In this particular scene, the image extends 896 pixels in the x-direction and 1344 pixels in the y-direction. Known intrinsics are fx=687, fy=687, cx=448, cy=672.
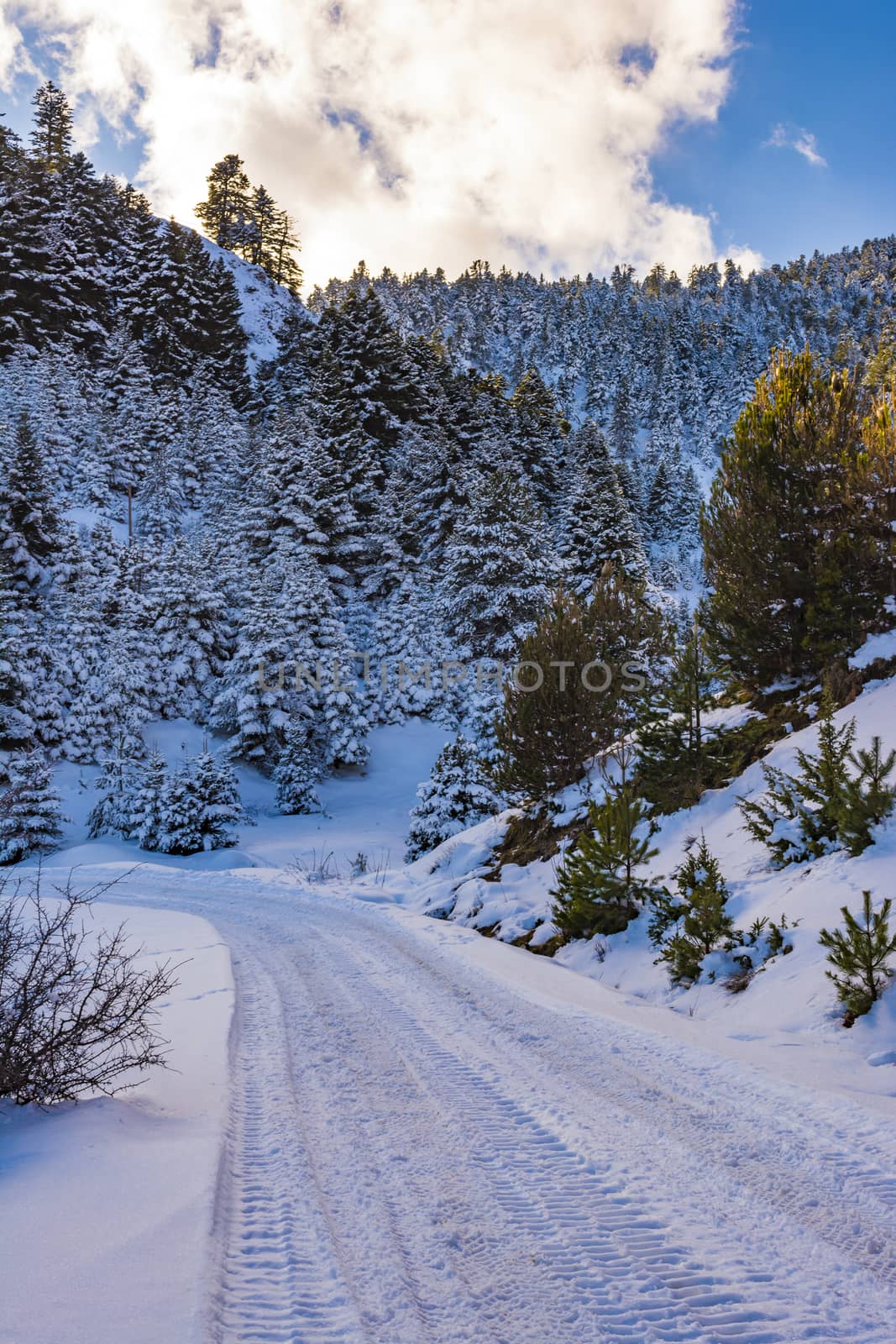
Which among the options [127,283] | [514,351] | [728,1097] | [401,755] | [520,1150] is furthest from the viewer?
[514,351]

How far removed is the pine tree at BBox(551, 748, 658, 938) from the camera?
308 inches

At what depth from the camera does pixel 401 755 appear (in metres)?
29.9

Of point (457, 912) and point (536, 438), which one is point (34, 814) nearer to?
point (457, 912)

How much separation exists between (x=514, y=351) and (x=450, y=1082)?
121 meters

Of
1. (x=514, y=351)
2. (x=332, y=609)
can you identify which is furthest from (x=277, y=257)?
(x=332, y=609)

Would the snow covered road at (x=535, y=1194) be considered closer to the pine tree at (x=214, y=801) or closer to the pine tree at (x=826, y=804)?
the pine tree at (x=826, y=804)

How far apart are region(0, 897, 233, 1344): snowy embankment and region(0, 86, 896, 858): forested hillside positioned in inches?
74.7

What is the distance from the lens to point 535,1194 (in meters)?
3.13

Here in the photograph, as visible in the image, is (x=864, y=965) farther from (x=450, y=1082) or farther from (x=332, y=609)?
(x=332, y=609)

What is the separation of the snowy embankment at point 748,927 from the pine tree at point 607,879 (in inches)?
8.3

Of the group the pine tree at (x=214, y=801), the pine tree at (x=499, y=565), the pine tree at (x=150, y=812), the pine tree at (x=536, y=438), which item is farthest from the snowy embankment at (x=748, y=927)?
the pine tree at (x=536, y=438)

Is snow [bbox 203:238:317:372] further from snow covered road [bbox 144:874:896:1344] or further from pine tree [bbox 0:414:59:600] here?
snow covered road [bbox 144:874:896:1344]

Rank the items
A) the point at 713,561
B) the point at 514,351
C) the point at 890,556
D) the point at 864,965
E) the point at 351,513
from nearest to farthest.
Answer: the point at 864,965 < the point at 890,556 < the point at 713,561 < the point at 351,513 < the point at 514,351

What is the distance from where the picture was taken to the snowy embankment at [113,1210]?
2117 millimetres
